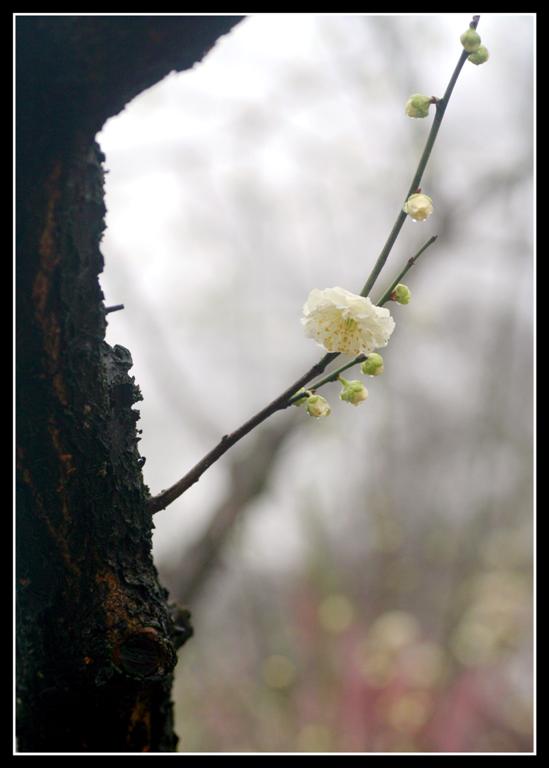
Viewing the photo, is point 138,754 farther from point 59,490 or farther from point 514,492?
point 514,492

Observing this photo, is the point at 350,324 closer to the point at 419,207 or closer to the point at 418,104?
the point at 419,207

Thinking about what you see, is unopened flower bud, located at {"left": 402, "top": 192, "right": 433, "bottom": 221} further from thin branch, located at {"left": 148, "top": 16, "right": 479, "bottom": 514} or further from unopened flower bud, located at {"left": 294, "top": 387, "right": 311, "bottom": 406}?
unopened flower bud, located at {"left": 294, "top": 387, "right": 311, "bottom": 406}

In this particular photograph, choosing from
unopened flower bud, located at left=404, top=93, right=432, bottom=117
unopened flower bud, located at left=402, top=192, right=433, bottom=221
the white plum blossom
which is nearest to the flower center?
the white plum blossom

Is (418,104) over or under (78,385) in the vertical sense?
over

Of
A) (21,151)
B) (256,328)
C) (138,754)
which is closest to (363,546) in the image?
(256,328)

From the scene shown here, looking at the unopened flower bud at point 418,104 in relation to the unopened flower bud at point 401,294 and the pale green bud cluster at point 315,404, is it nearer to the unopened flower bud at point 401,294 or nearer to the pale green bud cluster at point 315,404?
the unopened flower bud at point 401,294

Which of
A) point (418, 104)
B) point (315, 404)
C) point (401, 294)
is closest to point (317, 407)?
point (315, 404)

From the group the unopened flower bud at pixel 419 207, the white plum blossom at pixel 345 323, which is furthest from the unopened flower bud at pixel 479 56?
the white plum blossom at pixel 345 323
